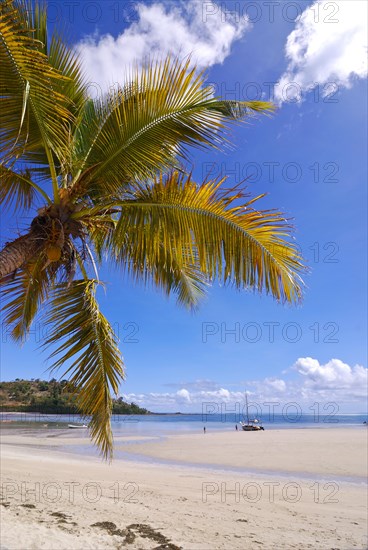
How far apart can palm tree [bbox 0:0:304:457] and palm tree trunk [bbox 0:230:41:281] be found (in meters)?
0.01

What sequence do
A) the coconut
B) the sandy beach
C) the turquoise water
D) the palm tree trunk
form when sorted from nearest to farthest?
the palm tree trunk → the coconut → the sandy beach → the turquoise water

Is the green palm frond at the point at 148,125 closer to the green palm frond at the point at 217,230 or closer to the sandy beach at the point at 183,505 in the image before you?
the green palm frond at the point at 217,230

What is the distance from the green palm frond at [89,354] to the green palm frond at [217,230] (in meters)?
1.35

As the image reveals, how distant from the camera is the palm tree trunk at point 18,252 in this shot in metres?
4.25

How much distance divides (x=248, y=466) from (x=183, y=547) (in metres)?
14.0

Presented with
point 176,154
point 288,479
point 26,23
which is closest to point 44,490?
point 288,479

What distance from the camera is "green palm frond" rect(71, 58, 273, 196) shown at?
478 cm

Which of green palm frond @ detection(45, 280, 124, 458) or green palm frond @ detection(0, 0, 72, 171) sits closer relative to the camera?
green palm frond @ detection(0, 0, 72, 171)

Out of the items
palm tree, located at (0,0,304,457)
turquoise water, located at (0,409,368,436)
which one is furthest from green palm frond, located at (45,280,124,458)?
turquoise water, located at (0,409,368,436)

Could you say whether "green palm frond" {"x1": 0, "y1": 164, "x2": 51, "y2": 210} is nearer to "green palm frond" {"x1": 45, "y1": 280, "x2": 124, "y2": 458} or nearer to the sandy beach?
"green palm frond" {"x1": 45, "y1": 280, "x2": 124, "y2": 458}

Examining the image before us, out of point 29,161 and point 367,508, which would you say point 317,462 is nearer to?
point 367,508

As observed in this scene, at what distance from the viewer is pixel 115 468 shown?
17656 millimetres

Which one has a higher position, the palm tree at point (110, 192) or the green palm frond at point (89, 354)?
the palm tree at point (110, 192)

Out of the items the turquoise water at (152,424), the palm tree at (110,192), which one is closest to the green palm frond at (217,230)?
the palm tree at (110,192)
